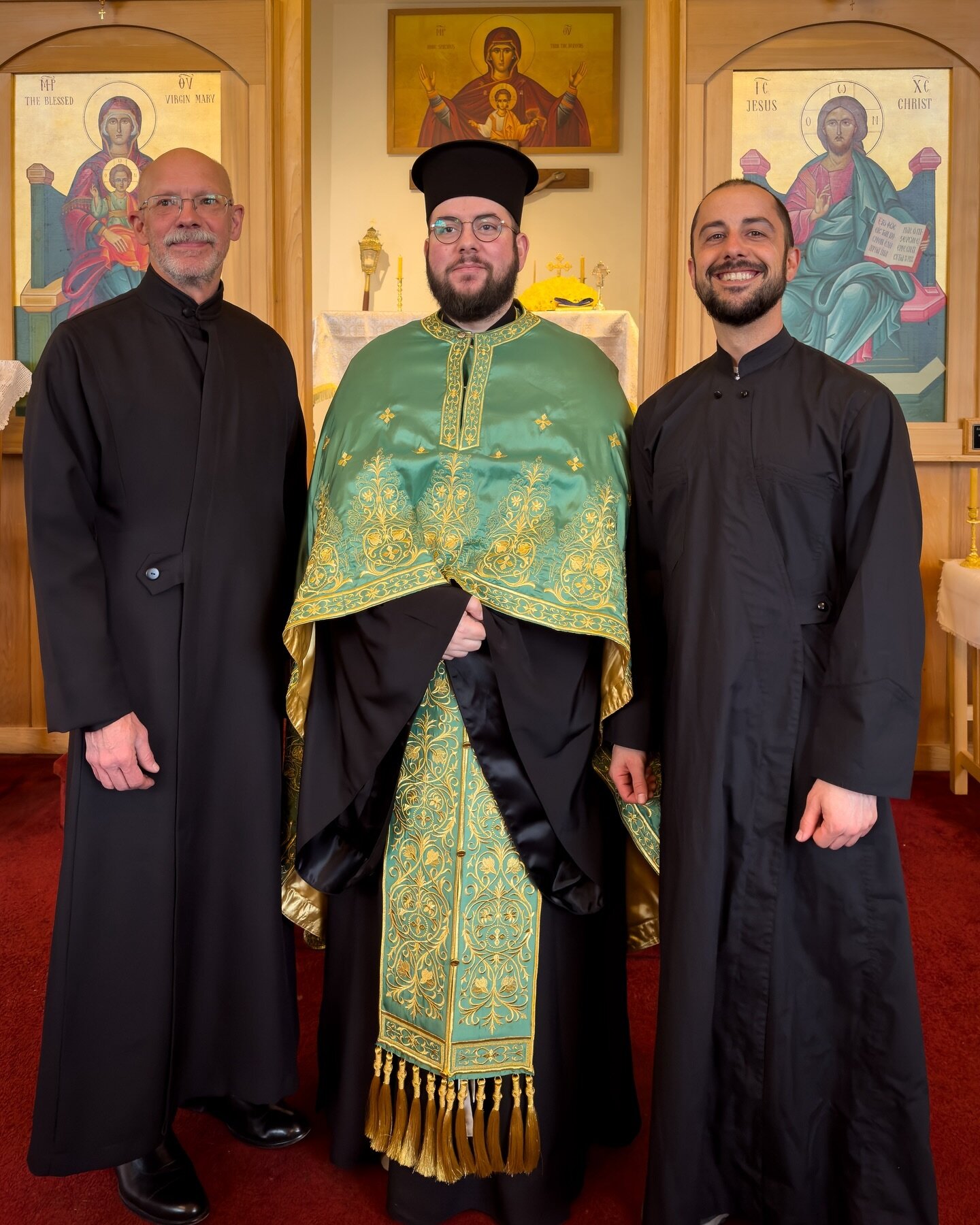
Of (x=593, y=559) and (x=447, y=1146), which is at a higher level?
(x=593, y=559)

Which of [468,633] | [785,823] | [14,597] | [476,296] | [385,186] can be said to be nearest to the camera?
[785,823]

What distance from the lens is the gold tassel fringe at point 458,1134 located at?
2131mm

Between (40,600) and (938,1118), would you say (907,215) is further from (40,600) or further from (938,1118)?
(40,600)

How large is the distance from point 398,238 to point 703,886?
7.57 m

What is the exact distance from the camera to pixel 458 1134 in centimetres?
215

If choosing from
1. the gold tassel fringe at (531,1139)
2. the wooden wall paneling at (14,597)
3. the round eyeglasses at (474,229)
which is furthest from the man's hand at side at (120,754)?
the wooden wall paneling at (14,597)

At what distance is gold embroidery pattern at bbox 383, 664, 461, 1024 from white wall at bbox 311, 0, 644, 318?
6.64 meters

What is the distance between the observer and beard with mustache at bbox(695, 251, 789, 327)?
2.08m

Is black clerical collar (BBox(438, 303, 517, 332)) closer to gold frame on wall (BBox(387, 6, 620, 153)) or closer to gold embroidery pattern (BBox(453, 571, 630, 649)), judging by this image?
gold embroidery pattern (BBox(453, 571, 630, 649))

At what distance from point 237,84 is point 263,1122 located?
5.06 metres

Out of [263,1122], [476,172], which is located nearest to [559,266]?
[476,172]

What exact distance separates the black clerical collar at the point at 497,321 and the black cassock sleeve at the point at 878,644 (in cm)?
85

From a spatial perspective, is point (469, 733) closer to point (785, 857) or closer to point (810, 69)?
point (785, 857)

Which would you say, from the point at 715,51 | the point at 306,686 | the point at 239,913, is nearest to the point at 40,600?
the point at 306,686
